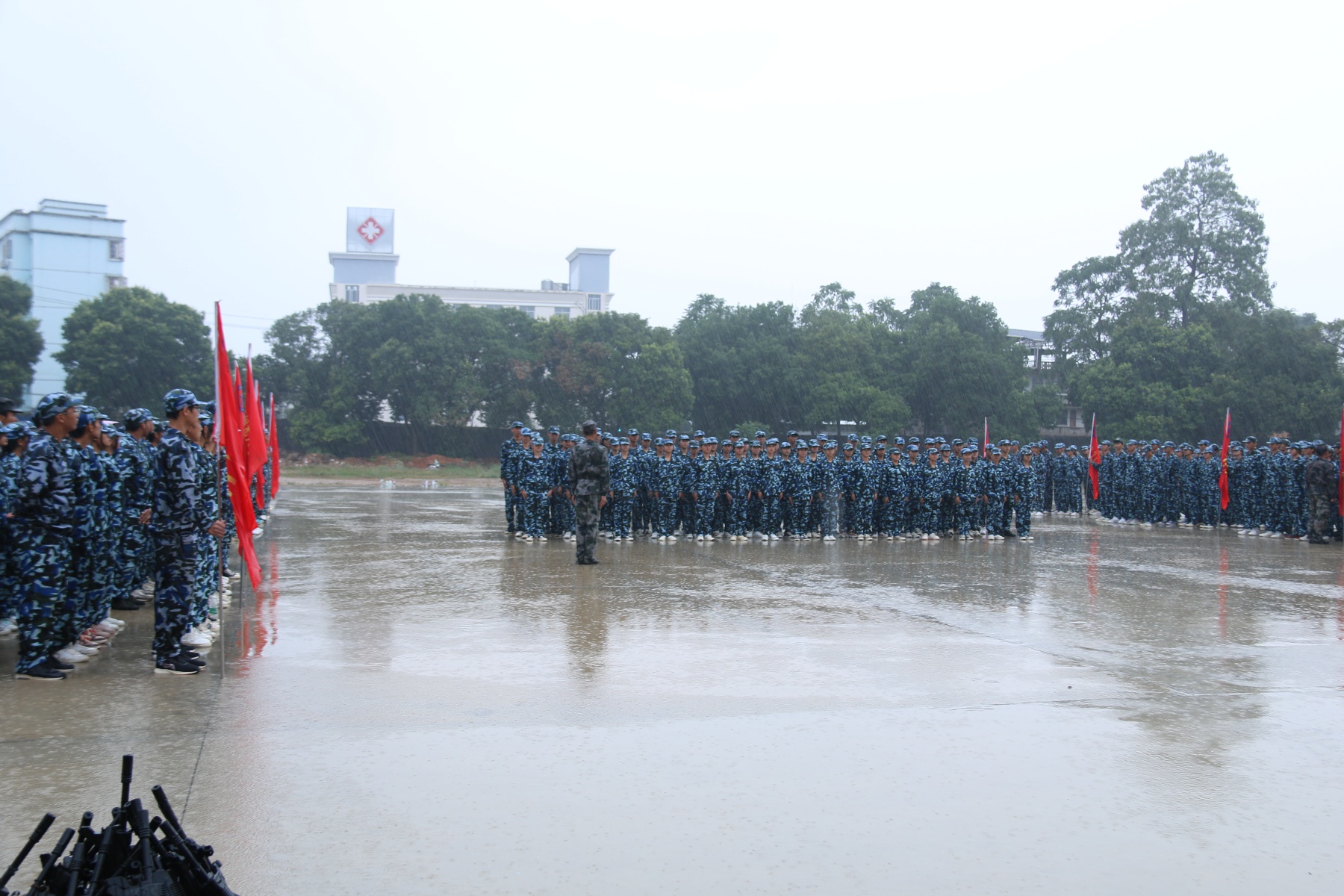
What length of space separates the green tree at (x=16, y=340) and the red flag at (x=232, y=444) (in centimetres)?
4030

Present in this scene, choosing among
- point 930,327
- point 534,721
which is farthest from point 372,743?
point 930,327

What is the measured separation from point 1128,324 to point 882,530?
112 feet

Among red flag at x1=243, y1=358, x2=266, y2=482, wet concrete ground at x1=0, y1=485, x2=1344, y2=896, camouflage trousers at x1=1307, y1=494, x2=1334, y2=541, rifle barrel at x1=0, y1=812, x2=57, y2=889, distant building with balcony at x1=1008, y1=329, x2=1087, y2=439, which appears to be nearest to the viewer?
rifle barrel at x1=0, y1=812, x2=57, y2=889

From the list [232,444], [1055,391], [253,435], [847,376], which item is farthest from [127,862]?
[1055,391]

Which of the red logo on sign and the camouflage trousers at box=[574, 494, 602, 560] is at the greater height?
the red logo on sign

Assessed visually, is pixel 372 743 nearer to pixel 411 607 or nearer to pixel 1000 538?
pixel 411 607

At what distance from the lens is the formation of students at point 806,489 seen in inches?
616

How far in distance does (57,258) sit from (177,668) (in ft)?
200

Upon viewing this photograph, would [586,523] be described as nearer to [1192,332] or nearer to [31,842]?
[31,842]

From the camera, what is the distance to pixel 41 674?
5.97 meters

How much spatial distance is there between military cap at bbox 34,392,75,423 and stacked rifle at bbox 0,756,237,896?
4.61 m

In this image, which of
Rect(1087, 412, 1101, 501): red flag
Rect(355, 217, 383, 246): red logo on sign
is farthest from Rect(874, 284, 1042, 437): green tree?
Rect(355, 217, 383, 246): red logo on sign

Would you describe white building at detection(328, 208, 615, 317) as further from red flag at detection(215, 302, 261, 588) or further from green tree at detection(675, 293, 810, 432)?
red flag at detection(215, 302, 261, 588)

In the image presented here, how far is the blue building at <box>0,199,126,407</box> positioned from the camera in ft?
185
